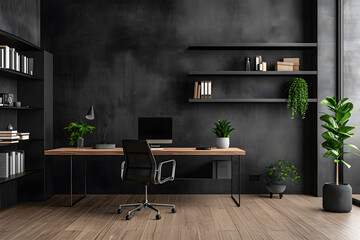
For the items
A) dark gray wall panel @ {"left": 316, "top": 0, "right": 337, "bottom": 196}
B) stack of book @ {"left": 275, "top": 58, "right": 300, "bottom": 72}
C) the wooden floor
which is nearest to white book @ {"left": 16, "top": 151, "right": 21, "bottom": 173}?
the wooden floor

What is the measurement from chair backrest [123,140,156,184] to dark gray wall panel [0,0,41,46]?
88.6 inches

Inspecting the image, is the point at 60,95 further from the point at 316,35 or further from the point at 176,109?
the point at 316,35

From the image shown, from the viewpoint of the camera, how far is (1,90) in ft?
14.9

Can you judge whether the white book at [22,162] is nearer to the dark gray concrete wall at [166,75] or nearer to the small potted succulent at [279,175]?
the dark gray concrete wall at [166,75]

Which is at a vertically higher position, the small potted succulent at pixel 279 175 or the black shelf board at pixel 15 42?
the black shelf board at pixel 15 42

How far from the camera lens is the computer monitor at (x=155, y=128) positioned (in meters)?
4.98

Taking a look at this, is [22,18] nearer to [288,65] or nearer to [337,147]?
[288,65]

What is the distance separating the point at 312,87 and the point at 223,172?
6.80 ft

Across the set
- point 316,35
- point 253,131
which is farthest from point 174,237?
point 316,35

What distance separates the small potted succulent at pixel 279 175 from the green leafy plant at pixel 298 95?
0.87 meters

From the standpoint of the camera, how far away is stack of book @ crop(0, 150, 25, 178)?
4.33 m

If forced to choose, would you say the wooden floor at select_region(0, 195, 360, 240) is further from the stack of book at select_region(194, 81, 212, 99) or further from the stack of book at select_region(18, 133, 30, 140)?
the stack of book at select_region(194, 81, 212, 99)

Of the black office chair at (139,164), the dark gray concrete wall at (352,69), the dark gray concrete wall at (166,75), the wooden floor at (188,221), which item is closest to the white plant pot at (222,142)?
the dark gray concrete wall at (166,75)

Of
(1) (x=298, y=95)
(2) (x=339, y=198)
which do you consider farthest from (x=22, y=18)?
(2) (x=339, y=198)
